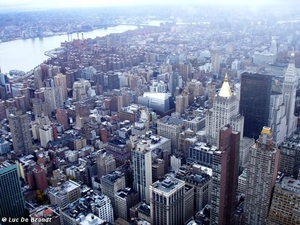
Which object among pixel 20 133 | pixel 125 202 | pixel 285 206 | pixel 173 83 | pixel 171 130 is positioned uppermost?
pixel 285 206

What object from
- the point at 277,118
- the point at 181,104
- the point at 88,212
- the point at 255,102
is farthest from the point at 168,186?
the point at 181,104

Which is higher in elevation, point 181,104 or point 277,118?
point 277,118

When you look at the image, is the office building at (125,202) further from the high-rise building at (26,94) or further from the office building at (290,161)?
the high-rise building at (26,94)

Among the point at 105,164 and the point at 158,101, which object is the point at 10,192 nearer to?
the point at 105,164

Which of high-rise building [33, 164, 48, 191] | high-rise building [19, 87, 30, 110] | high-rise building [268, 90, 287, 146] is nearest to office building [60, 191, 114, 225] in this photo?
high-rise building [33, 164, 48, 191]

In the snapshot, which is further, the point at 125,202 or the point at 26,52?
the point at 26,52
